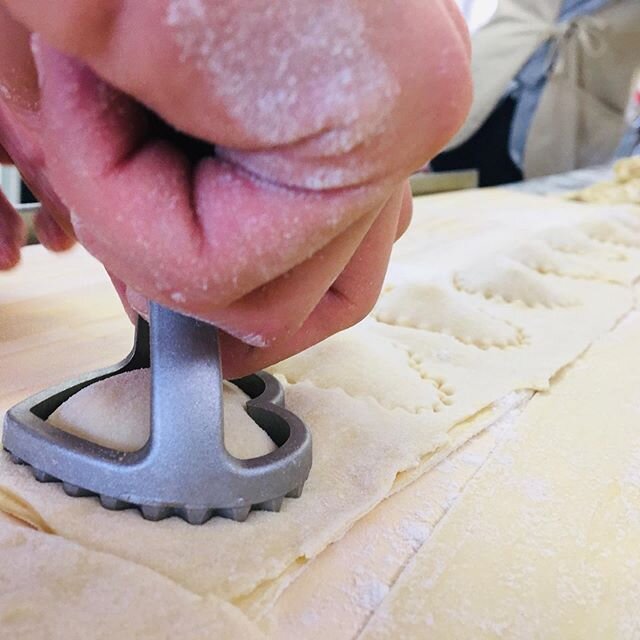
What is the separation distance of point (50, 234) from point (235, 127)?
1.16ft

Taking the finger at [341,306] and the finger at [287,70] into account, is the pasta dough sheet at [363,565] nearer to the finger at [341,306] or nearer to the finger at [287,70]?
the finger at [341,306]

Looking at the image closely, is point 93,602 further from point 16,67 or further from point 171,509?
point 16,67

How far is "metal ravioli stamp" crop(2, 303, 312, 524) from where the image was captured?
0.46 meters

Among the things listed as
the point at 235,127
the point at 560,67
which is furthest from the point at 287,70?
the point at 560,67

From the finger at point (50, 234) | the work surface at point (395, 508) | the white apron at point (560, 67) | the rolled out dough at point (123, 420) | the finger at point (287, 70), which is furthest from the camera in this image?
the white apron at point (560, 67)

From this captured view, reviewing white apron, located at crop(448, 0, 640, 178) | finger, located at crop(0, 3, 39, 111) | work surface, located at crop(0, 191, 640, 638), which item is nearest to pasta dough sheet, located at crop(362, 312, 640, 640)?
work surface, located at crop(0, 191, 640, 638)

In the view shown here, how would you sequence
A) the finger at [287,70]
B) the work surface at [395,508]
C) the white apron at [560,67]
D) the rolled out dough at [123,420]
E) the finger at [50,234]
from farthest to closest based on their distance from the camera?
the white apron at [560,67], the finger at [50,234], the rolled out dough at [123,420], the work surface at [395,508], the finger at [287,70]

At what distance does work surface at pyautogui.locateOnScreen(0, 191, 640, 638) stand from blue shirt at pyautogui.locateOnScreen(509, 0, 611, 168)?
7.50 ft

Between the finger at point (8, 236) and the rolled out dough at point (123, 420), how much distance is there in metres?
0.17

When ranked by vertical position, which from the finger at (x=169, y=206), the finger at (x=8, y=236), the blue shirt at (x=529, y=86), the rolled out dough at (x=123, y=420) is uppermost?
the finger at (x=169, y=206)

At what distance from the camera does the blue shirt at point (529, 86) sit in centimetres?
313

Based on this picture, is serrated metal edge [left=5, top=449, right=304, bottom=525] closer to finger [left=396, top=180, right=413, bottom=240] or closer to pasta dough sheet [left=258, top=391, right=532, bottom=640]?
pasta dough sheet [left=258, top=391, right=532, bottom=640]

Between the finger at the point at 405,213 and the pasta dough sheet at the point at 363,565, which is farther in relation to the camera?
the finger at the point at 405,213

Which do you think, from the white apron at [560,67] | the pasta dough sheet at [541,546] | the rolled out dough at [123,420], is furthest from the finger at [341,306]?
the white apron at [560,67]
